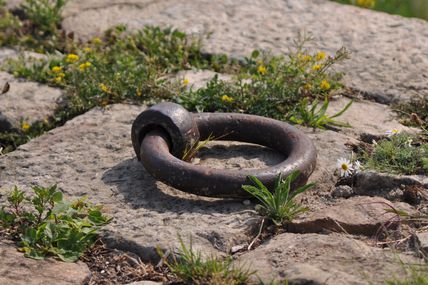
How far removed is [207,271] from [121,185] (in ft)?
3.63

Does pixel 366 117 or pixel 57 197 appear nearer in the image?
pixel 57 197

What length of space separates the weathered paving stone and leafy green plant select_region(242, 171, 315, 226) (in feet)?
0.45

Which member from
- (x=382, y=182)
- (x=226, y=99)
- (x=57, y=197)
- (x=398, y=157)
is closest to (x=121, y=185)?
(x=57, y=197)

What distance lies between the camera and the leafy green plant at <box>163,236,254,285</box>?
3.22m

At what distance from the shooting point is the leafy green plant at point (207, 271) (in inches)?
127

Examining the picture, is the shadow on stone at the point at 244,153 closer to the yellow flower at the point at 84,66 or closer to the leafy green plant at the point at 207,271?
the leafy green plant at the point at 207,271

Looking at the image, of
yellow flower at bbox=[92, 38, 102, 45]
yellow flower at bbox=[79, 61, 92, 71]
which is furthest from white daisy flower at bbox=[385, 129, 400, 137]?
yellow flower at bbox=[92, 38, 102, 45]

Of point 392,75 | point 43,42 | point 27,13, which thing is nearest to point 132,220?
point 392,75

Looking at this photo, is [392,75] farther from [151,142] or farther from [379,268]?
[379,268]

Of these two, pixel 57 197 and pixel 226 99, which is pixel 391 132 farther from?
pixel 57 197

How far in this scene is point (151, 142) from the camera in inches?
162

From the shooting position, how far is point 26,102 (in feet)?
17.5

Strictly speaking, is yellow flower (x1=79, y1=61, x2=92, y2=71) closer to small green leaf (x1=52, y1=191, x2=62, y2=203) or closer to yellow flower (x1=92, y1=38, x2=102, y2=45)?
yellow flower (x1=92, y1=38, x2=102, y2=45)

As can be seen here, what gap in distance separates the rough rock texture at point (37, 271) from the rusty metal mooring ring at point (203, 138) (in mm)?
663
